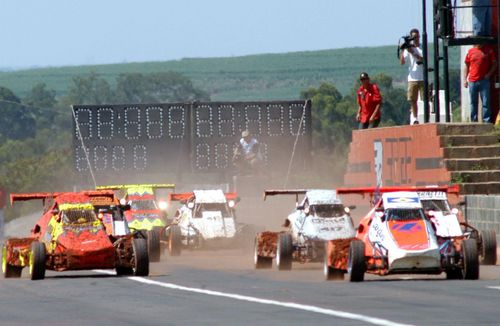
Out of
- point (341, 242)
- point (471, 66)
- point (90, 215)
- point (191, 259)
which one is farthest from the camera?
point (471, 66)

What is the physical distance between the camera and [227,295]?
2358 cm

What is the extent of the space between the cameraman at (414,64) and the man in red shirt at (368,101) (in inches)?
32.7

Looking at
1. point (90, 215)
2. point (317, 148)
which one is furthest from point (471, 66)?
point (317, 148)

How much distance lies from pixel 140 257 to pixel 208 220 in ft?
40.3

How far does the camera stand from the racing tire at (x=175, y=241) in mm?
39188

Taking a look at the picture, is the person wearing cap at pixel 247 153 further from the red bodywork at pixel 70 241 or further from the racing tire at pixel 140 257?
the racing tire at pixel 140 257

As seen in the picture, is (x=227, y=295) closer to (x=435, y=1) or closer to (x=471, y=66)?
(x=471, y=66)

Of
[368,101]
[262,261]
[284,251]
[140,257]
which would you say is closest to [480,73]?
[368,101]

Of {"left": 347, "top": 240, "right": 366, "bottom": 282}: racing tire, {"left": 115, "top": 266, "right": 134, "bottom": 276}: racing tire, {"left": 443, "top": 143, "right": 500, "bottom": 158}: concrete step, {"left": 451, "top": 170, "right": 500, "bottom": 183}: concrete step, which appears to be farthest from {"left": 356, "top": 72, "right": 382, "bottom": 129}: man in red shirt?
{"left": 347, "top": 240, "right": 366, "bottom": 282}: racing tire

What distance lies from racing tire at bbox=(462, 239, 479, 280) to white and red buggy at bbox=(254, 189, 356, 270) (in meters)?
5.19

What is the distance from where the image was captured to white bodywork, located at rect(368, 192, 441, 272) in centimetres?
2578

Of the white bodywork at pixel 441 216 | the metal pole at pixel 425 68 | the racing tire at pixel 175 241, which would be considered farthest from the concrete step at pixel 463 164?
the white bodywork at pixel 441 216

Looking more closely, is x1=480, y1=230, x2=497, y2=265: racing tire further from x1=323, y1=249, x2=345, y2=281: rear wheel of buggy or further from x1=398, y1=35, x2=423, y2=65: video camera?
x1=398, y1=35, x2=423, y2=65: video camera

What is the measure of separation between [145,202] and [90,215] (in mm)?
13844
